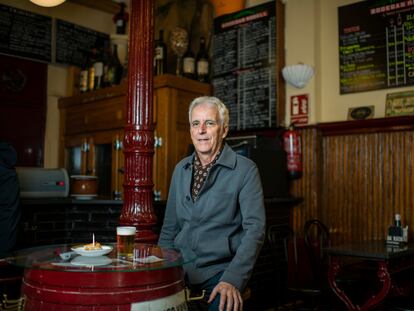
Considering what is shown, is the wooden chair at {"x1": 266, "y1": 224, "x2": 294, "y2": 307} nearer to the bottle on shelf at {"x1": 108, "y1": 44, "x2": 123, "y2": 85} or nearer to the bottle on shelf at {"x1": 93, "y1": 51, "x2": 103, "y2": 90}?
the bottle on shelf at {"x1": 108, "y1": 44, "x2": 123, "y2": 85}

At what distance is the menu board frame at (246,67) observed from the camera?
486cm

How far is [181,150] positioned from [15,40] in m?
2.52

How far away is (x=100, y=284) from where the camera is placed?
145cm

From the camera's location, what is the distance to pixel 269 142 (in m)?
4.61

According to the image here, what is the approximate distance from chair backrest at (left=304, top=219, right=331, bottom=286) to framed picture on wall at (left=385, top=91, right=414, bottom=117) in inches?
46.6

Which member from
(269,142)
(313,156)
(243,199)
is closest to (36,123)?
(269,142)

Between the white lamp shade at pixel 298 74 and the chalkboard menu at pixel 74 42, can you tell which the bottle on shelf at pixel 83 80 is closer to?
the chalkboard menu at pixel 74 42

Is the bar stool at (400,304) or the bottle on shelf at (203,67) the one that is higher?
the bottle on shelf at (203,67)

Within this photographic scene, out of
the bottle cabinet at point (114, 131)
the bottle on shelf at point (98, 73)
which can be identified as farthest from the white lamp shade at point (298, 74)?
the bottle on shelf at point (98, 73)

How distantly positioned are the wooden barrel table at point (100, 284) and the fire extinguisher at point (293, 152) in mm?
3170

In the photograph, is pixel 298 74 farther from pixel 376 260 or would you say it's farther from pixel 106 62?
pixel 106 62

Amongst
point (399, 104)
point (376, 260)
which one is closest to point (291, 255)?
point (376, 260)

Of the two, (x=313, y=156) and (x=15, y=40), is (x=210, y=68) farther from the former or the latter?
(x=15, y=40)

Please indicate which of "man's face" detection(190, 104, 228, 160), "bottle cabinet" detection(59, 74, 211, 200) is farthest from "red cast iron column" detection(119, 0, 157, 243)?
"bottle cabinet" detection(59, 74, 211, 200)
